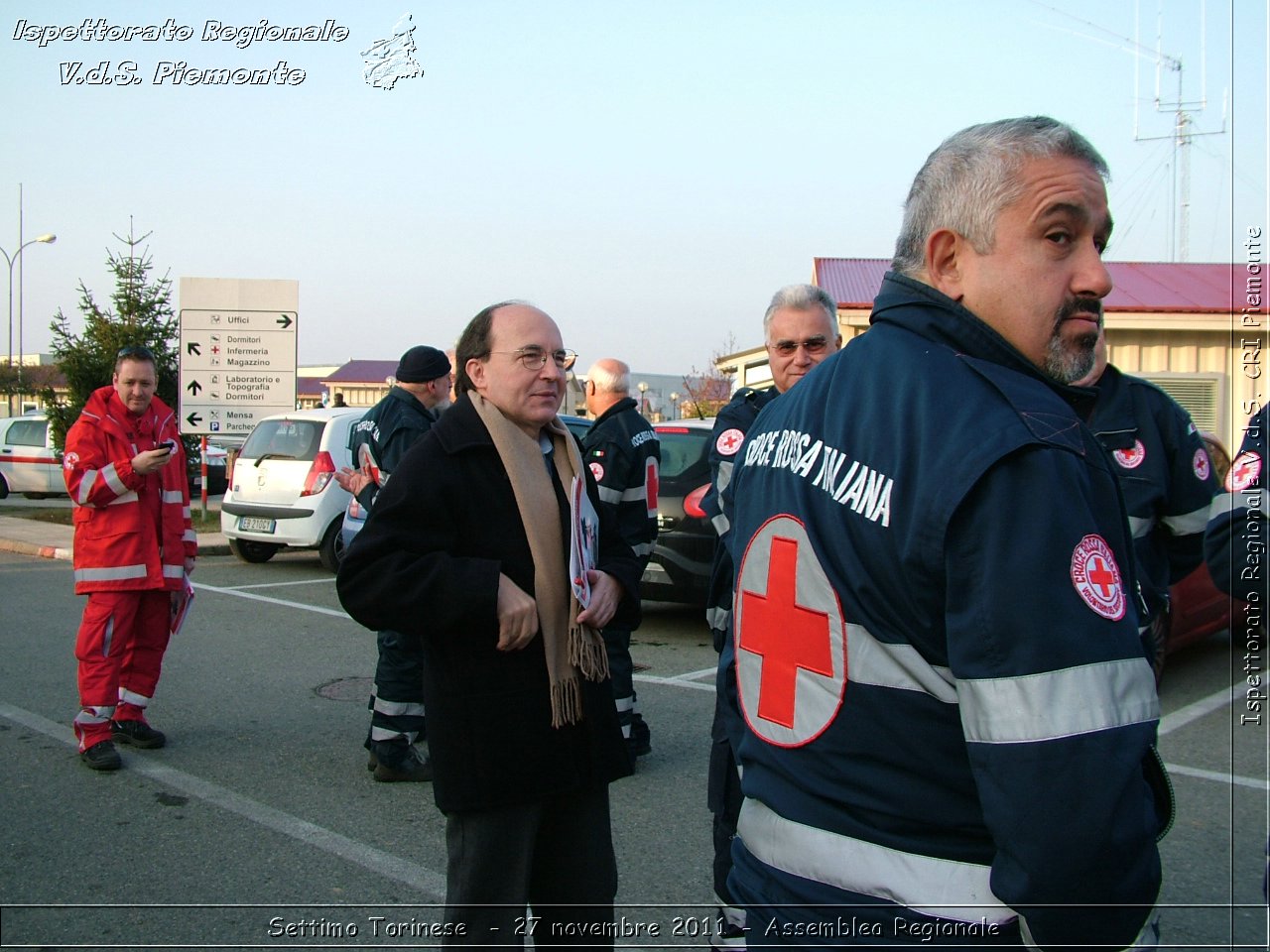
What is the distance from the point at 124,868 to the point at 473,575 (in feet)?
8.11

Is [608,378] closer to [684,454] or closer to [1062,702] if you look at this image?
[684,454]

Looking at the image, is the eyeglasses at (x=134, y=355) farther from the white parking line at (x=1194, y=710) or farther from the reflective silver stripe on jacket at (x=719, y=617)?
the white parking line at (x=1194, y=710)

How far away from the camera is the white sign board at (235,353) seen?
1553 centimetres

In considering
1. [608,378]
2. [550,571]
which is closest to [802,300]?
[550,571]

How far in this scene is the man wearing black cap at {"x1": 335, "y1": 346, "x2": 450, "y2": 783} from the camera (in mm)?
4988

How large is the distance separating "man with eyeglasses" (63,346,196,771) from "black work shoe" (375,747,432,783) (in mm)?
1334

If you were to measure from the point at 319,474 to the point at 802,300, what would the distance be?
9.09 meters

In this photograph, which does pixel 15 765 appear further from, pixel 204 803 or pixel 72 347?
pixel 72 347

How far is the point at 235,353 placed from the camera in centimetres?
1569

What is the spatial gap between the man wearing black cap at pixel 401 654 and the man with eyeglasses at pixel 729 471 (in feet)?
5.78

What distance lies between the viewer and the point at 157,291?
18219 millimetres

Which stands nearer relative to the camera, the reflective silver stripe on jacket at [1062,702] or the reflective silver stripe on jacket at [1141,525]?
the reflective silver stripe on jacket at [1062,702]

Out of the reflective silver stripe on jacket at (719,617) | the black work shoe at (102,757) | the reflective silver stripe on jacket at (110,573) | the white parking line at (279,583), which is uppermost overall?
the reflective silver stripe on jacket at (719,617)

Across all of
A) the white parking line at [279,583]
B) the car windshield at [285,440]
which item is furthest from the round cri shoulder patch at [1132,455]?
the car windshield at [285,440]
